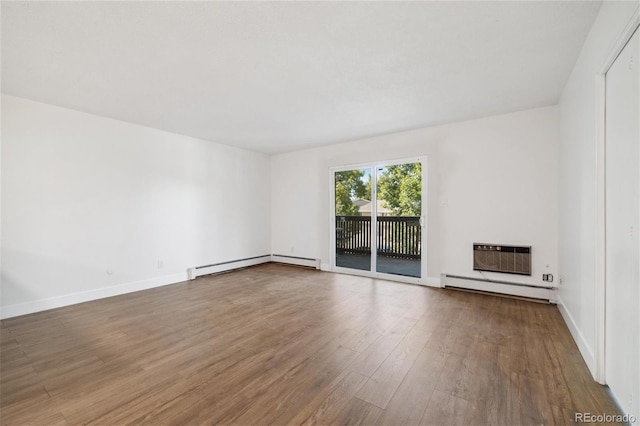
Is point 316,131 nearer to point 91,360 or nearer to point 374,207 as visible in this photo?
point 374,207

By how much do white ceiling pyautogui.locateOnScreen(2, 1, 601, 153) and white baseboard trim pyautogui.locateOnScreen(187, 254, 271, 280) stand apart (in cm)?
272

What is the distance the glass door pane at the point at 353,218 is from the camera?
5.16m

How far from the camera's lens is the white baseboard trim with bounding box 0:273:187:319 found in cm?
312

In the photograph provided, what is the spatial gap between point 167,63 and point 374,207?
3.75m

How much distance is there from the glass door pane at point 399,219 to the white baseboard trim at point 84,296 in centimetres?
373

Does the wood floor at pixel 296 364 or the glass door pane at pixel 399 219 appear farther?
the glass door pane at pixel 399 219

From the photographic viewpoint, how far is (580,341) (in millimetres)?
2264

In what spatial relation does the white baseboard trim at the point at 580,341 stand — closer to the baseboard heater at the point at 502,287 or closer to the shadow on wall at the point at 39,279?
the baseboard heater at the point at 502,287

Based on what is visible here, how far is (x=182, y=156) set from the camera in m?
4.79

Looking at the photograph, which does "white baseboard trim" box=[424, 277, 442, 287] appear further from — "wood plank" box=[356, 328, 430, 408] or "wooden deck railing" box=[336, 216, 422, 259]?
"wood plank" box=[356, 328, 430, 408]

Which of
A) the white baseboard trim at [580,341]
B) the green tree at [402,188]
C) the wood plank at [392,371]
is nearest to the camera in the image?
the wood plank at [392,371]

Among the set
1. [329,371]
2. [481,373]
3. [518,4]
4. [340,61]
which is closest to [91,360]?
[329,371]

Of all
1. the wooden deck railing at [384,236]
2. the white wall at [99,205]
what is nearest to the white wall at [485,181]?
the wooden deck railing at [384,236]

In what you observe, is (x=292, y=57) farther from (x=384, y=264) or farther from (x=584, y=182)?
(x=384, y=264)
